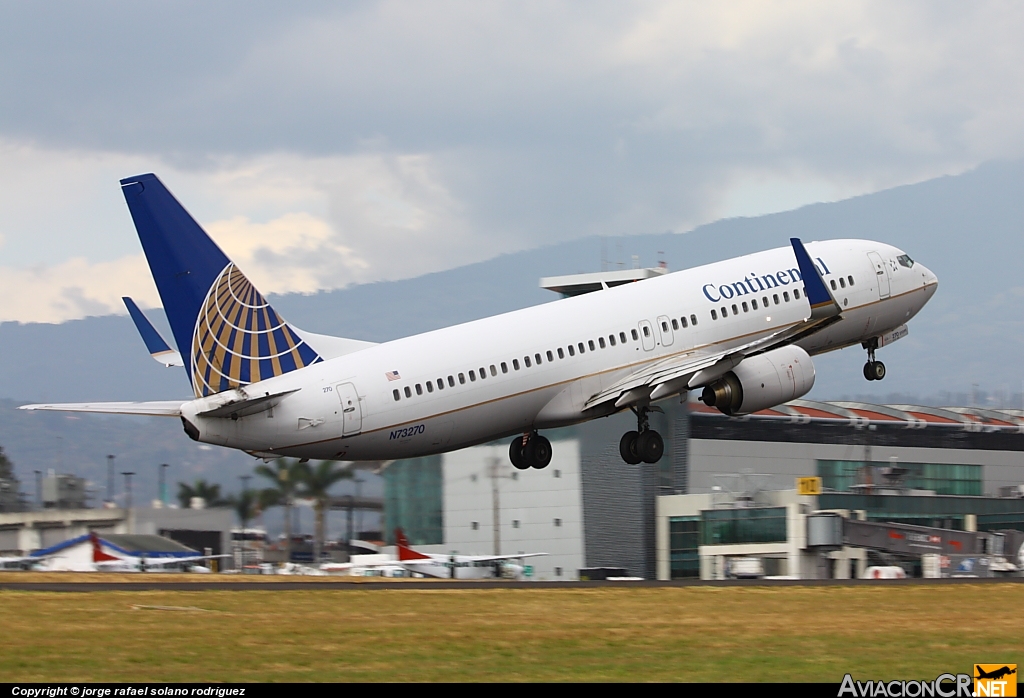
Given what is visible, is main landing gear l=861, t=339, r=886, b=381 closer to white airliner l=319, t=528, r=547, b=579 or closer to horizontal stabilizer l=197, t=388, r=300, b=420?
horizontal stabilizer l=197, t=388, r=300, b=420

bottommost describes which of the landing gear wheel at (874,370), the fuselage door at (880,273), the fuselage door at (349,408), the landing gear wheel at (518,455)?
the landing gear wheel at (518,455)

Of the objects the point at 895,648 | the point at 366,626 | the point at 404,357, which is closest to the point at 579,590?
the point at 404,357

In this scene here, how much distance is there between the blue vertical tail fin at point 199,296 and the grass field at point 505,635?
→ 636cm

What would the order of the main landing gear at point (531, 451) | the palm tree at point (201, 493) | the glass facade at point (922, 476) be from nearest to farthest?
the main landing gear at point (531, 451)
the palm tree at point (201, 493)
the glass facade at point (922, 476)

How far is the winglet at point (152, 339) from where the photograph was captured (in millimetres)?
44156

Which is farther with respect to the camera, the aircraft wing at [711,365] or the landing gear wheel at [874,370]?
the landing gear wheel at [874,370]

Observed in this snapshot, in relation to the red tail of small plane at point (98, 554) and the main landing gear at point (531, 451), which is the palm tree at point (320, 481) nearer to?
the red tail of small plane at point (98, 554)

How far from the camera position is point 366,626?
108 feet

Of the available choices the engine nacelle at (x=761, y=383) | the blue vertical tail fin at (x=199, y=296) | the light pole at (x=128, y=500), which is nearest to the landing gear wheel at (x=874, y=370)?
the engine nacelle at (x=761, y=383)

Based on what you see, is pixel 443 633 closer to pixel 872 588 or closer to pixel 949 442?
pixel 872 588

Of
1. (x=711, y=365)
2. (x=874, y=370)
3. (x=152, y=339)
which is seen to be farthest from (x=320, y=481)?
(x=711, y=365)

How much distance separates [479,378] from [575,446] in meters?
34.8

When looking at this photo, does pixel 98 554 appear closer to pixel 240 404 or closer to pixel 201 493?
pixel 201 493

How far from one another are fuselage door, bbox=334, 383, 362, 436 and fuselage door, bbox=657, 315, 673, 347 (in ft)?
36.0
